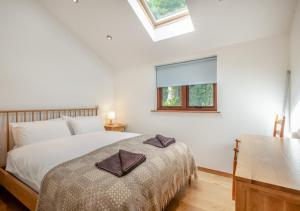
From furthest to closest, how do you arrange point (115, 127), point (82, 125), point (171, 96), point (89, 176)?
point (115, 127) → point (171, 96) → point (82, 125) → point (89, 176)

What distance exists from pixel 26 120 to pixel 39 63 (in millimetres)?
936

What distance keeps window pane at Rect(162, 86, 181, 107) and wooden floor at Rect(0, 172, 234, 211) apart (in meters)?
1.45

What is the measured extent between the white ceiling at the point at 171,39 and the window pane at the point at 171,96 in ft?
2.02

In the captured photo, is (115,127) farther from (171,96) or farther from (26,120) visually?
(26,120)

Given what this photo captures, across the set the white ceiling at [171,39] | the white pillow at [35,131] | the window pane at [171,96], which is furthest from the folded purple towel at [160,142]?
the white ceiling at [171,39]

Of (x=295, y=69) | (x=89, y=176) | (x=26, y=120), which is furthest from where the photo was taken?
(x=26, y=120)

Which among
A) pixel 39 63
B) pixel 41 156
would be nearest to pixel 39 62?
pixel 39 63

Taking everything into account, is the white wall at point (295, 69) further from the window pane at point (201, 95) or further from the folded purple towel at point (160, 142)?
the folded purple towel at point (160, 142)

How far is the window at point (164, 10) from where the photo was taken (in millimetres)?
2559

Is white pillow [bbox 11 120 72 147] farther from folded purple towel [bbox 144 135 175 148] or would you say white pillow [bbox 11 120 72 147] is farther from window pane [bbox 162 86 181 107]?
window pane [bbox 162 86 181 107]

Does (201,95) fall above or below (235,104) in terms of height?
above

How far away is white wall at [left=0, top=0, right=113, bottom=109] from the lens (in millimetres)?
2350

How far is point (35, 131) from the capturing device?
2164 millimetres

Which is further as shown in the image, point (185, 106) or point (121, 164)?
point (185, 106)
